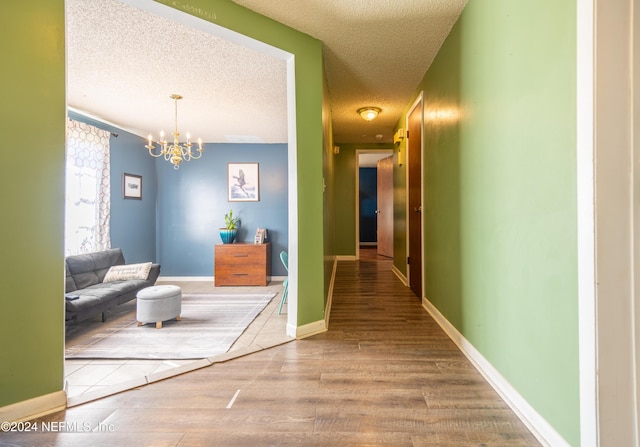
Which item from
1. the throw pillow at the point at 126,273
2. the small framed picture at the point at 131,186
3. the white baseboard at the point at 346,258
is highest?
the small framed picture at the point at 131,186

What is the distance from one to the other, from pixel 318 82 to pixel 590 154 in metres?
1.91

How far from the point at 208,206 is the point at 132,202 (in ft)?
3.83

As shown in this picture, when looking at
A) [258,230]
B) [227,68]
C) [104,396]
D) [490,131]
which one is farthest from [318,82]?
[258,230]

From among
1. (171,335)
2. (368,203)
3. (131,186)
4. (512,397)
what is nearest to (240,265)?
(171,335)

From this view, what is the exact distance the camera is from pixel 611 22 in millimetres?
891

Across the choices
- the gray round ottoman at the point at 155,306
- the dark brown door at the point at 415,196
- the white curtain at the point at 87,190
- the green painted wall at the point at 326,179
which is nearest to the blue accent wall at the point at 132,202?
the white curtain at the point at 87,190

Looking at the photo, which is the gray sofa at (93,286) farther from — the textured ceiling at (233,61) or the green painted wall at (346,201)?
the green painted wall at (346,201)

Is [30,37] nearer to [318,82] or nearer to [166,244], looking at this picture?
[318,82]

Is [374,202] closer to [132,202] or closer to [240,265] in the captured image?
[240,265]

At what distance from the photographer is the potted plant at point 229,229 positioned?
4.70 metres

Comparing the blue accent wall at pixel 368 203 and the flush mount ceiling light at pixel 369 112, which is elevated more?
the flush mount ceiling light at pixel 369 112

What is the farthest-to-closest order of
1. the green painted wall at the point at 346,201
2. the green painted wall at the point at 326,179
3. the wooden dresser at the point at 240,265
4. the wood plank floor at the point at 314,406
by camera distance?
the green painted wall at the point at 346,201
the wooden dresser at the point at 240,265
the green painted wall at the point at 326,179
the wood plank floor at the point at 314,406

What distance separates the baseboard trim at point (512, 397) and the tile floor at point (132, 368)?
127cm

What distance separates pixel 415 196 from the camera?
3.23m
